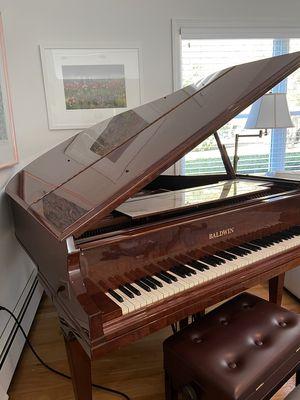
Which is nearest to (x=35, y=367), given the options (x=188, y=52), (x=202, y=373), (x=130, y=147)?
(x=202, y=373)

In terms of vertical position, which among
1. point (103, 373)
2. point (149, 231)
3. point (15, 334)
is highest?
point (149, 231)

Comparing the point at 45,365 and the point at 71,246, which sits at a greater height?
the point at 71,246

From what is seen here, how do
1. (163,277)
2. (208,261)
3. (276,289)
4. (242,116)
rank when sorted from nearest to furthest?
(163,277) → (208,261) → (276,289) → (242,116)

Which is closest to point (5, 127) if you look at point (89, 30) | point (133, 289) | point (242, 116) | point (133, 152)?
point (133, 152)

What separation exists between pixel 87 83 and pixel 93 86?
0.18 feet

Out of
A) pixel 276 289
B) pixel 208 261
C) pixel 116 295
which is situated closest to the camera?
pixel 116 295

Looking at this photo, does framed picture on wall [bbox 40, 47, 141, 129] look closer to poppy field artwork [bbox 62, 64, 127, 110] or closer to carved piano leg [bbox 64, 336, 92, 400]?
poppy field artwork [bbox 62, 64, 127, 110]

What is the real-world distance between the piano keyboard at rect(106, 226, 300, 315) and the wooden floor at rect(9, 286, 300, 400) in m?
0.77

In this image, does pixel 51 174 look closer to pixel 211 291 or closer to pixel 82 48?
pixel 211 291

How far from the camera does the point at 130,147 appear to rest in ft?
4.39

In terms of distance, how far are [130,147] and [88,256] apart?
58 cm

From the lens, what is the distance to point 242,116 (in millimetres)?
3055

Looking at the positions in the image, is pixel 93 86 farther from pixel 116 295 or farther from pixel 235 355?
pixel 235 355

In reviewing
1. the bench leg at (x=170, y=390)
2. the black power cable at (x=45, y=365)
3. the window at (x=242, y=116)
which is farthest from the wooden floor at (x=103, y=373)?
the window at (x=242, y=116)
